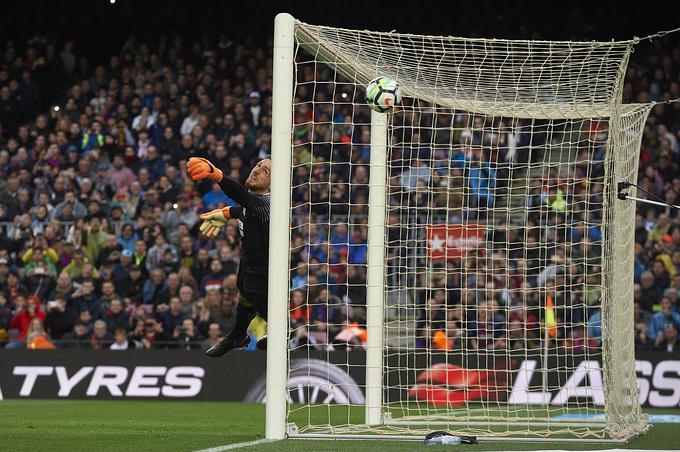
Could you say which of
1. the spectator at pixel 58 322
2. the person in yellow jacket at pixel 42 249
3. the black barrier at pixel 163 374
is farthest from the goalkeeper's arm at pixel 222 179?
the person in yellow jacket at pixel 42 249

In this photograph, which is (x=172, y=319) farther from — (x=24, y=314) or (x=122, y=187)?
(x=122, y=187)

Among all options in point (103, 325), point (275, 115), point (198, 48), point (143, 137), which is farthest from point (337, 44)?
point (198, 48)

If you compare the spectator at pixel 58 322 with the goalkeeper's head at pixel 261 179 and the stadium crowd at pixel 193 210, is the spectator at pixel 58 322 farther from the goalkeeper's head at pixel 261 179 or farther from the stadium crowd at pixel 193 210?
the goalkeeper's head at pixel 261 179

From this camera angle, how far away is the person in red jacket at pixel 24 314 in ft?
58.4

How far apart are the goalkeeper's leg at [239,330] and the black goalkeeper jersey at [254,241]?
0.75ft

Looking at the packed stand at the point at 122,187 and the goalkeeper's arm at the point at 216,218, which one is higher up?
the packed stand at the point at 122,187

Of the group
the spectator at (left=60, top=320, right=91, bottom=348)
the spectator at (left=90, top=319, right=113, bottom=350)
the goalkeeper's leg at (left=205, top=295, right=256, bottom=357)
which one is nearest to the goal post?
the goalkeeper's leg at (left=205, top=295, right=256, bottom=357)

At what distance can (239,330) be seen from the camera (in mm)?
10195

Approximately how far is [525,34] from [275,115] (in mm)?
15936

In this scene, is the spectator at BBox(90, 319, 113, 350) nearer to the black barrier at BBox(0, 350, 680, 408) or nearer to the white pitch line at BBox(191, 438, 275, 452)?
the black barrier at BBox(0, 350, 680, 408)

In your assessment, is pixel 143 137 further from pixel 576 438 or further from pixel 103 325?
pixel 576 438

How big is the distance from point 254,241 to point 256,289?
0.42m

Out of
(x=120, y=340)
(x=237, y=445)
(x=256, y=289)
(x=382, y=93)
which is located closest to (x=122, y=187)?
Answer: (x=120, y=340)

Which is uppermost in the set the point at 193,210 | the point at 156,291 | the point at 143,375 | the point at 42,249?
the point at 193,210
